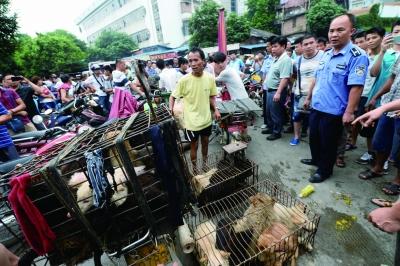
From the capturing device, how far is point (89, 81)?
8227mm

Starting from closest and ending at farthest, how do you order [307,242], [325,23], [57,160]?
1. [57,160]
2. [307,242]
3. [325,23]

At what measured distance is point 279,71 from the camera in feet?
15.2

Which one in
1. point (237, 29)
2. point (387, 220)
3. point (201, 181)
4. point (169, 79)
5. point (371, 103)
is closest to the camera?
point (387, 220)

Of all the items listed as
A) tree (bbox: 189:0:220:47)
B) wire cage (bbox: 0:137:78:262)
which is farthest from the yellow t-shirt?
tree (bbox: 189:0:220:47)

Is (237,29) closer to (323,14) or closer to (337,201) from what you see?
(323,14)

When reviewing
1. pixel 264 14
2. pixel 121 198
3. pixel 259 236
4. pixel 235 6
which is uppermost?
pixel 235 6

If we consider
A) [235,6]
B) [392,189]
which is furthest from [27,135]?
[235,6]

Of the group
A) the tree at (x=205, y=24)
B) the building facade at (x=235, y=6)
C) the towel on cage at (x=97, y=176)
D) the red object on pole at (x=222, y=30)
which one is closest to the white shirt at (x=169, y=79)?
the red object on pole at (x=222, y=30)

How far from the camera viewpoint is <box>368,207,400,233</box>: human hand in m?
1.32

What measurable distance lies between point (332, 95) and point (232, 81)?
6.71ft

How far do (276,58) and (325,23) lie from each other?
25.1m

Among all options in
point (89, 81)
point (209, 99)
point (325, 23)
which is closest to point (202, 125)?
point (209, 99)

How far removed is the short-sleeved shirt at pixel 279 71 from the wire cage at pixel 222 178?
2.12 metres

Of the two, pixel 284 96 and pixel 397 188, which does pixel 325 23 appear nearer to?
pixel 284 96
